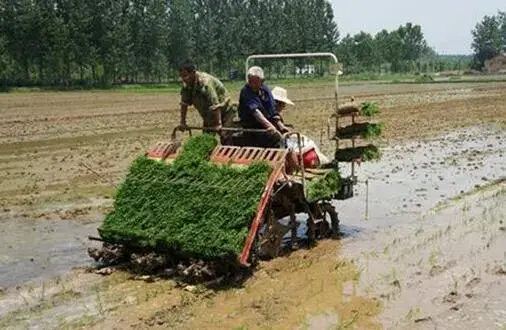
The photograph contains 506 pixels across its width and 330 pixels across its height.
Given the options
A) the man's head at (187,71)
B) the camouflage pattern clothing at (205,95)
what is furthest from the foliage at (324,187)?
the man's head at (187,71)

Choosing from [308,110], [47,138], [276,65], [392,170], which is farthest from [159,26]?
[392,170]

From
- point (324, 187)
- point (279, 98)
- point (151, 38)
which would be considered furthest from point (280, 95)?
point (151, 38)

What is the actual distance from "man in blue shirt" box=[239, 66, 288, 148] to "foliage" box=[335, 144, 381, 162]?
1088 millimetres

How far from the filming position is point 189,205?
716 centimetres

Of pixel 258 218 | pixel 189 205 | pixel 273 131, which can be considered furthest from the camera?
pixel 273 131

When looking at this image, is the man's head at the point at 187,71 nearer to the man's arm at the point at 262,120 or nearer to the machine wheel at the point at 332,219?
the man's arm at the point at 262,120

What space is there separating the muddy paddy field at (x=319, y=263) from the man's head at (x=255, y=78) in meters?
1.97

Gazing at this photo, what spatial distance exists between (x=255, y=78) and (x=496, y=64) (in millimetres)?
114090

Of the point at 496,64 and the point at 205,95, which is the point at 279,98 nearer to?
the point at 205,95

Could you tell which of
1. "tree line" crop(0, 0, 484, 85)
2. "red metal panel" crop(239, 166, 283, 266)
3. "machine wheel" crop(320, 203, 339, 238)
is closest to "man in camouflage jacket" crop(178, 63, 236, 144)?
"red metal panel" crop(239, 166, 283, 266)

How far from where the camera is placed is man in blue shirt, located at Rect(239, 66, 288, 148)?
7973 millimetres

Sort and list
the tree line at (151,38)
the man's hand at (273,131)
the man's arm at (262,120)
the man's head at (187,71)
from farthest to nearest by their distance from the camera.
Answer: the tree line at (151,38) → the man's head at (187,71) → the man's arm at (262,120) → the man's hand at (273,131)

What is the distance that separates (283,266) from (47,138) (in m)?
15.3

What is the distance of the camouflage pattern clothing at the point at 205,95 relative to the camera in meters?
8.60
